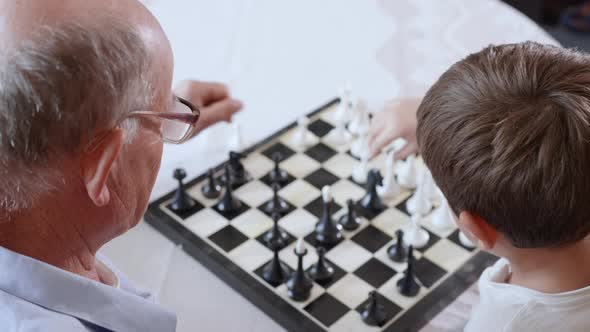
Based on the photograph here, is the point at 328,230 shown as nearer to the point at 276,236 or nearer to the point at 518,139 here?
the point at 276,236

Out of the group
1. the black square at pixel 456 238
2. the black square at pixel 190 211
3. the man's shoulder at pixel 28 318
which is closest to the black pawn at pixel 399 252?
the black square at pixel 456 238

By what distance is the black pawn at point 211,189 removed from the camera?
68.6 inches

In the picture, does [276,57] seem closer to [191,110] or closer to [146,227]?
[146,227]

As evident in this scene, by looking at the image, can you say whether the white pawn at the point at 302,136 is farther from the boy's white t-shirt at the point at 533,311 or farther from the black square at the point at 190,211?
the boy's white t-shirt at the point at 533,311

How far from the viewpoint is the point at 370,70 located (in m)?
2.18

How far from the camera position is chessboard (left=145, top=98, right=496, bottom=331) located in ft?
4.77

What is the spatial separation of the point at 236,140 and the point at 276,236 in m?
0.37

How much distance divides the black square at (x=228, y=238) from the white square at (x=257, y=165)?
0.64ft

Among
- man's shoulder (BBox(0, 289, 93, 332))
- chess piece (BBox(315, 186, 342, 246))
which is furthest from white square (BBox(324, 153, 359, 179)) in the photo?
man's shoulder (BBox(0, 289, 93, 332))

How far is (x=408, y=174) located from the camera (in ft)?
5.82

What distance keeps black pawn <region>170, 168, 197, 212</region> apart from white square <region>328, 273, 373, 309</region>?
0.39 meters

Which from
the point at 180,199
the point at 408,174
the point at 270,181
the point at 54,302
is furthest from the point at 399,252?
the point at 54,302

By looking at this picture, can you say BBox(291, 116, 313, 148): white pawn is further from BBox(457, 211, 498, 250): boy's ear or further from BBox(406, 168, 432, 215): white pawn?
BBox(457, 211, 498, 250): boy's ear

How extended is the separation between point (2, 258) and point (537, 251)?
0.75m
